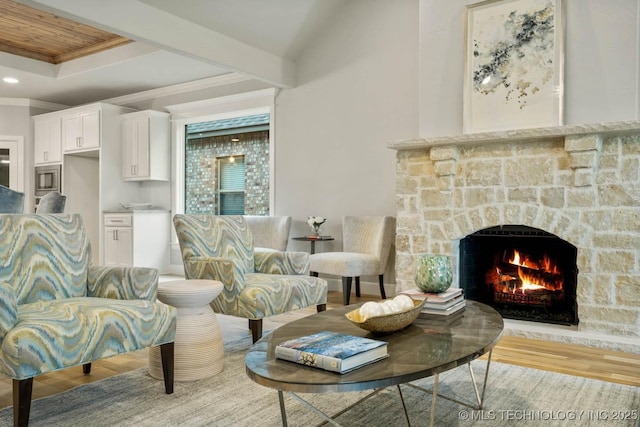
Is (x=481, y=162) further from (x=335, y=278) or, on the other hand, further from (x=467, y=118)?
(x=335, y=278)

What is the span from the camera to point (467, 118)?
3.81m

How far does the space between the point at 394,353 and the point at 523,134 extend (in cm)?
245

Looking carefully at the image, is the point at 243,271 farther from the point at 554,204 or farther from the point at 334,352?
the point at 554,204

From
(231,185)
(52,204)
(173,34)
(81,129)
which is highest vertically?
(173,34)

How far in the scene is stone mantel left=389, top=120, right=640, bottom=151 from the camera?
3160mm

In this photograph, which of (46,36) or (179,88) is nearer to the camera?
(46,36)

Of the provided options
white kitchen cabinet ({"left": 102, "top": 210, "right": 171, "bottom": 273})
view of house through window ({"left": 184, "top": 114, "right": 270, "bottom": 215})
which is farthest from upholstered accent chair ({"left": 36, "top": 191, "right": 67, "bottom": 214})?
view of house through window ({"left": 184, "top": 114, "right": 270, "bottom": 215})

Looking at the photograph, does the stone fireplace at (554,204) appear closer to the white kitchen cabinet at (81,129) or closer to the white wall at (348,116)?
the white wall at (348,116)

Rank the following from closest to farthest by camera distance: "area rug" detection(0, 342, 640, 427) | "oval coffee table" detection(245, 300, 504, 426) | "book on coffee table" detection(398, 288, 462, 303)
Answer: "oval coffee table" detection(245, 300, 504, 426)
"area rug" detection(0, 342, 640, 427)
"book on coffee table" detection(398, 288, 462, 303)

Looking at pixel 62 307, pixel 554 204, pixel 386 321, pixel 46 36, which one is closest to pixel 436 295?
pixel 386 321

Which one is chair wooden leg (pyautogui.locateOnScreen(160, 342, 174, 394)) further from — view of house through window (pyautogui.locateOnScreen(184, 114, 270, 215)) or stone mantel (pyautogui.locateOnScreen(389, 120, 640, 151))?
view of house through window (pyautogui.locateOnScreen(184, 114, 270, 215))

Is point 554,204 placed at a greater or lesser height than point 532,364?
greater

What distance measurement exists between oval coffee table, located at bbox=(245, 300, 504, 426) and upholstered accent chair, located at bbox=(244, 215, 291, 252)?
3.22 meters

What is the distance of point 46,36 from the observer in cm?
552
